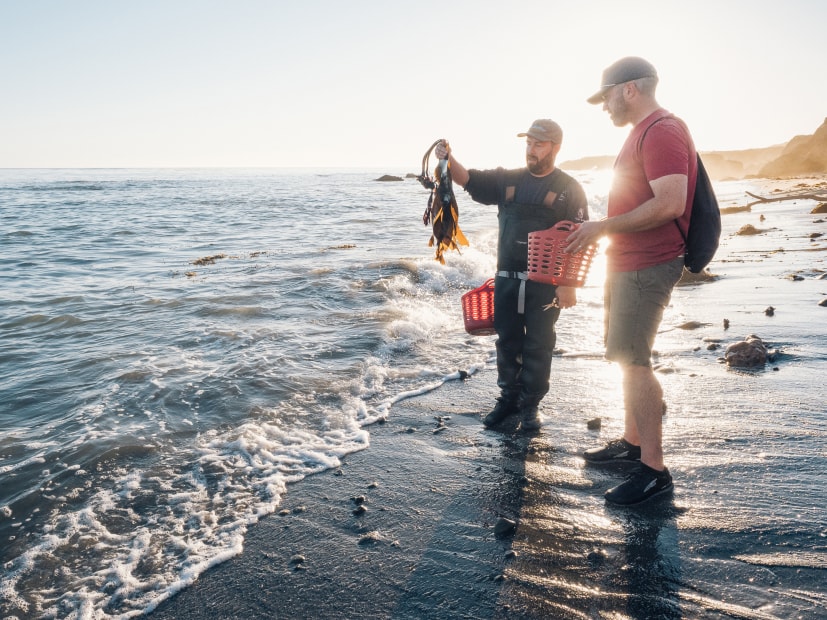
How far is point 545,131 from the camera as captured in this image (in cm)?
459

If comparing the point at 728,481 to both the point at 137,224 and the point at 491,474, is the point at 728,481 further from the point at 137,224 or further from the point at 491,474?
the point at 137,224

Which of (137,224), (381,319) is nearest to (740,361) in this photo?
(381,319)

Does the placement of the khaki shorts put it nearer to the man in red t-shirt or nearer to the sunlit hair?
the man in red t-shirt

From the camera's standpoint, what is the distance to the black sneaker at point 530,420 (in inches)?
189

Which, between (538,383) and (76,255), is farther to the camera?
(76,255)

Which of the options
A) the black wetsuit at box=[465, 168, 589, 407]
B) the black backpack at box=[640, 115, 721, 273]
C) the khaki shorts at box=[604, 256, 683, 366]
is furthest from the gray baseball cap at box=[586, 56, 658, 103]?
the black wetsuit at box=[465, 168, 589, 407]

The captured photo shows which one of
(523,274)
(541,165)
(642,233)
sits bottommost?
A: (523,274)

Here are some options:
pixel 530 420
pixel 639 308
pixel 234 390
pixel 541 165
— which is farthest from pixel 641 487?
pixel 234 390

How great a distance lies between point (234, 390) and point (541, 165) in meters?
4.02

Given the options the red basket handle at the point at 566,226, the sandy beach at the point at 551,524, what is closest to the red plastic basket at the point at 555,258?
the red basket handle at the point at 566,226

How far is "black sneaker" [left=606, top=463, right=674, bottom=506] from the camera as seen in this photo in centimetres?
353

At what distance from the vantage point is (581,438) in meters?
4.62

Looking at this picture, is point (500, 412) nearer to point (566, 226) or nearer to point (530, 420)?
point (530, 420)

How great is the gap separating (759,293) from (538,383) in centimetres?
605
